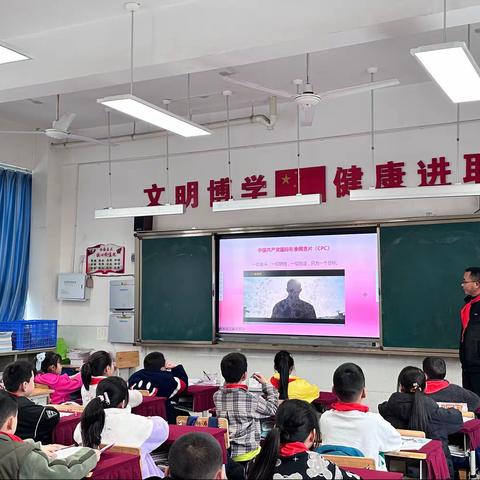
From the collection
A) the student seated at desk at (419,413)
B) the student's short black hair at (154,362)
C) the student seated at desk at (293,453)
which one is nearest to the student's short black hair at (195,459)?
the student seated at desk at (293,453)

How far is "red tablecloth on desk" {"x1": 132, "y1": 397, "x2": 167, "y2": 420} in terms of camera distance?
4707mm

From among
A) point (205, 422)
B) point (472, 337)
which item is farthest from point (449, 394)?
point (205, 422)

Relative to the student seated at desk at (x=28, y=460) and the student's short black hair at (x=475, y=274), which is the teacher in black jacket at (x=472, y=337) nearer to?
the student's short black hair at (x=475, y=274)

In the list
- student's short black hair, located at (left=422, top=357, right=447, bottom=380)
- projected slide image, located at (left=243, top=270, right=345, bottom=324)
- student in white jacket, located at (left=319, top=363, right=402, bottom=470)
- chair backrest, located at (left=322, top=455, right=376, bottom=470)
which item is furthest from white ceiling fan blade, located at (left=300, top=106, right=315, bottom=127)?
chair backrest, located at (left=322, top=455, right=376, bottom=470)

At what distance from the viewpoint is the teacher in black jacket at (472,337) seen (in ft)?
16.8

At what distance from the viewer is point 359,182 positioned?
6.56 meters

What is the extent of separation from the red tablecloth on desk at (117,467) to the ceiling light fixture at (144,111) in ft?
7.09

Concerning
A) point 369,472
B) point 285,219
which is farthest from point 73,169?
point 369,472

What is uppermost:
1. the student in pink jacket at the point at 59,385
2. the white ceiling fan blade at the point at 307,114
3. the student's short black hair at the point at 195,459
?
the white ceiling fan blade at the point at 307,114

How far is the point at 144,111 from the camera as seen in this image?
430 centimetres

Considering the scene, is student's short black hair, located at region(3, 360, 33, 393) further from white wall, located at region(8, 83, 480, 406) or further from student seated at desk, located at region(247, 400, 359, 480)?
white wall, located at region(8, 83, 480, 406)

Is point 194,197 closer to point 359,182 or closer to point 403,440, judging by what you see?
point 359,182

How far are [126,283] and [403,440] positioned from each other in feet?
16.3

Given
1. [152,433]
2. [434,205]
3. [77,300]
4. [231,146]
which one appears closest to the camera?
[152,433]
